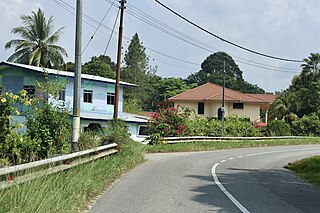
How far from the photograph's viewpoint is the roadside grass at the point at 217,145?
28.6m

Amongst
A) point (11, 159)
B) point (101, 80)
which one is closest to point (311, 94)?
point (101, 80)

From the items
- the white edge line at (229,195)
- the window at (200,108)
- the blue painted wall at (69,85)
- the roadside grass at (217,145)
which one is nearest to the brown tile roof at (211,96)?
the window at (200,108)

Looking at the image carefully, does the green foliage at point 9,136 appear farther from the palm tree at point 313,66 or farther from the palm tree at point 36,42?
the palm tree at point 313,66

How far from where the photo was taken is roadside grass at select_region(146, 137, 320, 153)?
93.8ft

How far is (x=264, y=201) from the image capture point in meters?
10.7

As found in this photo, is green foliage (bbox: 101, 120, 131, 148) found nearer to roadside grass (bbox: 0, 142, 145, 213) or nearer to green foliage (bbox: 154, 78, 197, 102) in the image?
roadside grass (bbox: 0, 142, 145, 213)

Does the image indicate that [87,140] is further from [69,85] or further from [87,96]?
[87,96]

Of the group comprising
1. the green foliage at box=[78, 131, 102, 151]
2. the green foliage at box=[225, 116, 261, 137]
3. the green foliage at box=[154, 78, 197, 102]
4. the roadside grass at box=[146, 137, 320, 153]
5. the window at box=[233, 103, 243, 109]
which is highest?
the green foliage at box=[154, 78, 197, 102]

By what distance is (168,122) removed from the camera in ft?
109

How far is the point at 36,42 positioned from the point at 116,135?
32.7 meters

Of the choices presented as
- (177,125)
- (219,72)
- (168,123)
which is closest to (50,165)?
(168,123)

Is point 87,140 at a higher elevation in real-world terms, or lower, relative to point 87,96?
lower

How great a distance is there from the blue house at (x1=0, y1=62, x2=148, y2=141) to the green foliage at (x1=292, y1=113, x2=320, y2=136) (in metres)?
19.5

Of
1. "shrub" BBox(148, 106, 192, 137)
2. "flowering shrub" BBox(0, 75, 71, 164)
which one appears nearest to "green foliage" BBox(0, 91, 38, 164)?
"flowering shrub" BBox(0, 75, 71, 164)
